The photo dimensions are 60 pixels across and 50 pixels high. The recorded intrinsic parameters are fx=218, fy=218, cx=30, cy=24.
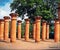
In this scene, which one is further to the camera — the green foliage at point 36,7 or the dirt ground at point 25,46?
the green foliage at point 36,7

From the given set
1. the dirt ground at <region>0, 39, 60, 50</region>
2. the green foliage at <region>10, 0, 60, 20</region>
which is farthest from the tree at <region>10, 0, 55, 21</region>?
the dirt ground at <region>0, 39, 60, 50</region>

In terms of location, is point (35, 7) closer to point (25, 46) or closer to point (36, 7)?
point (36, 7)

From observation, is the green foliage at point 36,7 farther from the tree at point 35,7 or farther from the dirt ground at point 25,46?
the dirt ground at point 25,46

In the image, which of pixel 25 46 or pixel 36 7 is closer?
pixel 25 46

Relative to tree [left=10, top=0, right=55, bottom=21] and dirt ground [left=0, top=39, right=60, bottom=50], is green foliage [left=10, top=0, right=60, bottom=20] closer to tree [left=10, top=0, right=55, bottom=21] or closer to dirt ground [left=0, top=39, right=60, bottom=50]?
tree [left=10, top=0, right=55, bottom=21]

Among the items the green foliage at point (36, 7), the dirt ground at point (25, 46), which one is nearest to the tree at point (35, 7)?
the green foliage at point (36, 7)

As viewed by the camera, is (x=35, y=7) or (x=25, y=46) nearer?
(x=25, y=46)

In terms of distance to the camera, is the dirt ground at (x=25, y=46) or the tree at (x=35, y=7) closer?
the dirt ground at (x=25, y=46)

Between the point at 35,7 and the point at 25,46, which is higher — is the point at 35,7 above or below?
above

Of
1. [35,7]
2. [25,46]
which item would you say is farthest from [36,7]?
[25,46]

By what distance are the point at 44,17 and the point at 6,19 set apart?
21.7 meters

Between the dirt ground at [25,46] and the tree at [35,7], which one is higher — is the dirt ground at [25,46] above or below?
below

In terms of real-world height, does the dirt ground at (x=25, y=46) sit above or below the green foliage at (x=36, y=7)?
below

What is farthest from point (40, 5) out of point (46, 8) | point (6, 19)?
point (6, 19)
